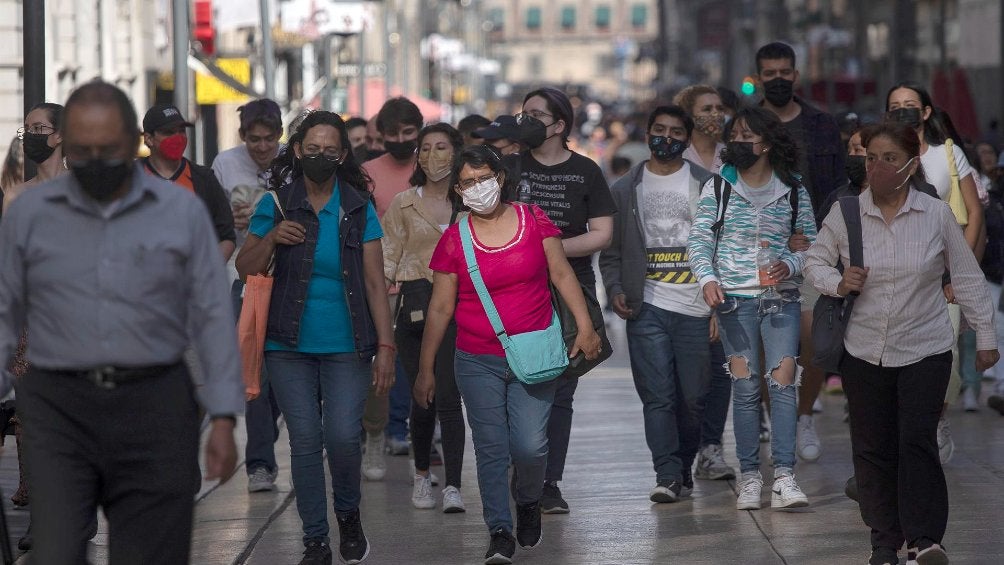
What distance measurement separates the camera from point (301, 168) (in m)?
7.43

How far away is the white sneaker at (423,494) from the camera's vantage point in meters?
8.90

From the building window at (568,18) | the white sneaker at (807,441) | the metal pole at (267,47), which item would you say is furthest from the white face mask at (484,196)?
the building window at (568,18)

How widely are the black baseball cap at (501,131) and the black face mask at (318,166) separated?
130 cm

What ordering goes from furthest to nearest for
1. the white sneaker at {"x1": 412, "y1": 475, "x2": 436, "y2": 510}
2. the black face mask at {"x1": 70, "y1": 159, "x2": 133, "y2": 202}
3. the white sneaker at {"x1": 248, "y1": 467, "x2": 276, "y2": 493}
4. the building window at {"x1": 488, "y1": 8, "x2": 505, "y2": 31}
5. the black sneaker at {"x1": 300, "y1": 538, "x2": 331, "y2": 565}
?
1. the building window at {"x1": 488, "y1": 8, "x2": 505, "y2": 31}
2. the white sneaker at {"x1": 248, "y1": 467, "x2": 276, "y2": 493}
3. the white sneaker at {"x1": 412, "y1": 475, "x2": 436, "y2": 510}
4. the black sneaker at {"x1": 300, "y1": 538, "x2": 331, "y2": 565}
5. the black face mask at {"x1": 70, "y1": 159, "x2": 133, "y2": 202}

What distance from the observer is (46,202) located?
482 cm

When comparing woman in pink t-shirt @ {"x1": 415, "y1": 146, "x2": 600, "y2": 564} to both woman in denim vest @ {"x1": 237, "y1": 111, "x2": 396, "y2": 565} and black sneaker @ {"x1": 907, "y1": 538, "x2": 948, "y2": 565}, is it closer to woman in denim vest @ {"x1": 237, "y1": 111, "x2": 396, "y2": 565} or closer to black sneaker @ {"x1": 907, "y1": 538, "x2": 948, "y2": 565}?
woman in denim vest @ {"x1": 237, "y1": 111, "x2": 396, "y2": 565}

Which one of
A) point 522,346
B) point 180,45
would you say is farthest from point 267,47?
point 522,346

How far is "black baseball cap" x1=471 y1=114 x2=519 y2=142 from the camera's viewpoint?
8.44 metres

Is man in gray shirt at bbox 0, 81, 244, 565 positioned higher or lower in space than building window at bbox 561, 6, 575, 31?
lower

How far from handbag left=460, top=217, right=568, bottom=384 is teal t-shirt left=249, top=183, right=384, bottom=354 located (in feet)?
1.72

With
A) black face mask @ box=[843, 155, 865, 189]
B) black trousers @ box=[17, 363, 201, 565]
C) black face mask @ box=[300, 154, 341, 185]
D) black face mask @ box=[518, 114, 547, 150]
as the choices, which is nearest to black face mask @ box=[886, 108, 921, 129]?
black face mask @ box=[843, 155, 865, 189]

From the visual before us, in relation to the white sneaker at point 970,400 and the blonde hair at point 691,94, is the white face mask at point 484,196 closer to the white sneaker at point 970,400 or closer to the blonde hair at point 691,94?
the blonde hair at point 691,94

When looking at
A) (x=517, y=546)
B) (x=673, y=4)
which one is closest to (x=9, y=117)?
(x=517, y=546)

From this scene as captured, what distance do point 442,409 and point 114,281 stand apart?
3.93 m
